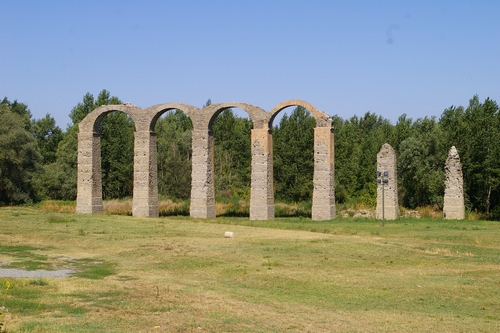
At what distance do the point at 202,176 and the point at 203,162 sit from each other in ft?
2.69

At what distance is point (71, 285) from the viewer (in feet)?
48.3

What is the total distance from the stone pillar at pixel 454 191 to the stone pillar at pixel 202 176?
1323 cm

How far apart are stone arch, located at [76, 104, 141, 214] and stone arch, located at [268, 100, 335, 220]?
11274 millimetres

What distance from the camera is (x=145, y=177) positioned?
128 feet

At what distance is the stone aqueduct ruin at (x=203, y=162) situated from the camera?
118 ft

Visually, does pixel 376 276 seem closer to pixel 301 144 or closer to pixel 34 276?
pixel 34 276

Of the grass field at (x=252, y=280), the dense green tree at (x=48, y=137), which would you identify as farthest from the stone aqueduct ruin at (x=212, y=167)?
the dense green tree at (x=48, y=137)

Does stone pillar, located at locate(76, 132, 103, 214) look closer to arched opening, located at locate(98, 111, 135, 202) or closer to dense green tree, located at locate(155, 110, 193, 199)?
dense green tree, located at locate(155, 110, 193, 199)

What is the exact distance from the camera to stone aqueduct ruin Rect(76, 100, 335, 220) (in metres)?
36.1

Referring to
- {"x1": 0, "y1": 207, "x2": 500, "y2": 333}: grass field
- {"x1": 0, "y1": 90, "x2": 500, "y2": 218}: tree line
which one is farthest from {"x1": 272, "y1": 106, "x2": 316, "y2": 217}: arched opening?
{"x1": 0, "y1": 207, "x2": 500, "y2": 333}: grass field

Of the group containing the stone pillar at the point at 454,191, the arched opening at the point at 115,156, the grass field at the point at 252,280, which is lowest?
the grass field at the point at 252,280

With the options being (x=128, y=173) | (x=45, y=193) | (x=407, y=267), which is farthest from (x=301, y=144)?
(x=407, y=267)

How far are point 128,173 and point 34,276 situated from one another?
41524 mm

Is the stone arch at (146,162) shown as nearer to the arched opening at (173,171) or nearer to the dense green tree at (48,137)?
the arched opening at (173,171)
